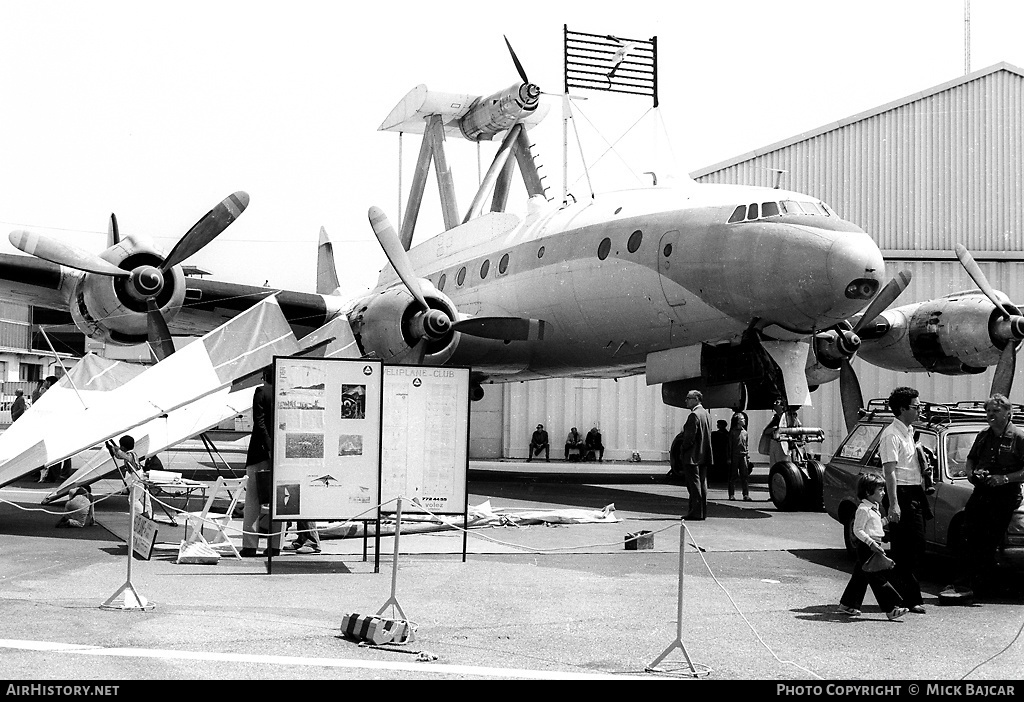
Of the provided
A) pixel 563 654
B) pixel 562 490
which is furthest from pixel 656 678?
pixel 562 490

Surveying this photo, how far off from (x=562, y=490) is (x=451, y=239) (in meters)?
6.23

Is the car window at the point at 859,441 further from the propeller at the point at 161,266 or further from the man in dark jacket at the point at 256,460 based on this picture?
the propeller at the point at 161,266

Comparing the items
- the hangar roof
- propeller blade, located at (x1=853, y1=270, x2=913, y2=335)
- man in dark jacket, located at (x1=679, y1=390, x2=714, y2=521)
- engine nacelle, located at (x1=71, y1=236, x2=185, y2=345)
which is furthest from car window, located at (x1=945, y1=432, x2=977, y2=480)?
the hangar roof

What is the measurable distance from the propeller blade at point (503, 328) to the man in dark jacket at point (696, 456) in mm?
3691

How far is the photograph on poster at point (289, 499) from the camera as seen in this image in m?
9.91

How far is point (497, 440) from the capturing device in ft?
113

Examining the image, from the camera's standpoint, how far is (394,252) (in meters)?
15.9

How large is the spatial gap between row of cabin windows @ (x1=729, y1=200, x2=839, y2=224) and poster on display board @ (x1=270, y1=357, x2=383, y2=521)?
6.53 meters

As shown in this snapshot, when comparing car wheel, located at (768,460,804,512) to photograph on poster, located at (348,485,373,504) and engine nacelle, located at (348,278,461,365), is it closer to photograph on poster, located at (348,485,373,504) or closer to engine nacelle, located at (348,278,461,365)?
engine nacelle, located at (348,278,461,365)

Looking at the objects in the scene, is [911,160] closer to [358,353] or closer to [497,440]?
[497,440]

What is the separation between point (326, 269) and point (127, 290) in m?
11.0

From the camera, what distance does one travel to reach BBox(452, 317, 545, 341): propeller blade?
648 inches

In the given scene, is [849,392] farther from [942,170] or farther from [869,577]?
[942,170]

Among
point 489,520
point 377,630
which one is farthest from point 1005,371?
point 377,630
